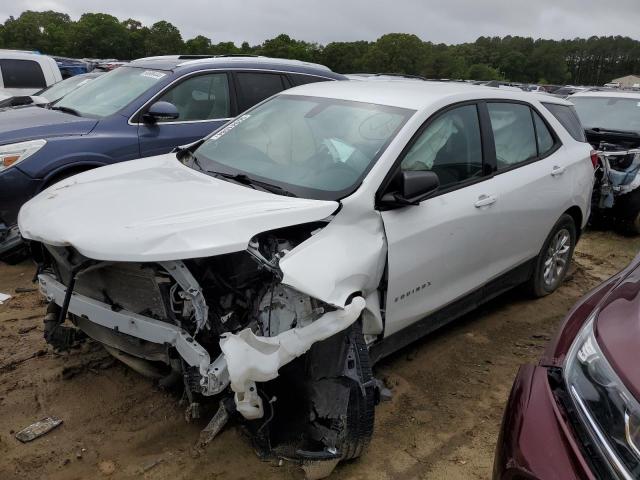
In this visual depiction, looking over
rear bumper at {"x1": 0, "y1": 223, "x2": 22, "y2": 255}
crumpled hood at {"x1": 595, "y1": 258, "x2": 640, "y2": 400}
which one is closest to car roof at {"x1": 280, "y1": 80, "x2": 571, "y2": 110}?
crumpled hood at {"x1": 595, "y1": 258, "x2": 640, "y2": 400}

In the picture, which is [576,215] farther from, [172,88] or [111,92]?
[111,92]

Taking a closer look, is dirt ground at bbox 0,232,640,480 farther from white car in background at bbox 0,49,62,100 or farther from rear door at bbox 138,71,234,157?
white car in background at bbox 0,49,62,100

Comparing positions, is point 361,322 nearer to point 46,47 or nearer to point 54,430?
point 54,430

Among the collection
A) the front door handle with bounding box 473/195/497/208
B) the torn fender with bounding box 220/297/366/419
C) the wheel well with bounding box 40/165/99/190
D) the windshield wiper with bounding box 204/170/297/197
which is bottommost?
the torn fender with bounding box 220/297/366/419

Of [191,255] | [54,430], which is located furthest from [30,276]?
[191,255]

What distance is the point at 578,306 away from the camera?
2.41 metres

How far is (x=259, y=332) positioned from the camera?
8.72 feet

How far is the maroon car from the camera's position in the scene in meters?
1.63

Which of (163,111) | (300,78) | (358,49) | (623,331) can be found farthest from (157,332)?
(358,49)

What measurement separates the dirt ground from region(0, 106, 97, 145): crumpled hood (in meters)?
1.45

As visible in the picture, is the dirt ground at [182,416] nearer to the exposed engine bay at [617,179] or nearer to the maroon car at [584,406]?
the maroon car at [584,406]

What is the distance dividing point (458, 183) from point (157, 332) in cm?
201

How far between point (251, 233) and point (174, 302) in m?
0.50

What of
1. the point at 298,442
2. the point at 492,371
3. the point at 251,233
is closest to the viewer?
the point at 251,233
